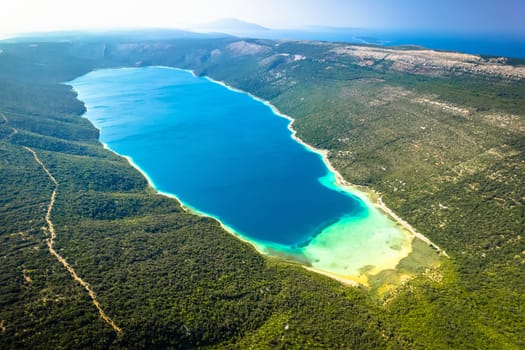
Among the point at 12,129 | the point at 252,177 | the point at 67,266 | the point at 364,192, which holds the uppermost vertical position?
the point at 12,129

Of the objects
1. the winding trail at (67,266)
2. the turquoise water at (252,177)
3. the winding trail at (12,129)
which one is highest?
the winding trail at (12,129)

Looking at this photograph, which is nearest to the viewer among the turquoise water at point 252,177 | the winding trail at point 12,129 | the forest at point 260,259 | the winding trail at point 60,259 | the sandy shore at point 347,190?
the winding trail at point 60,259

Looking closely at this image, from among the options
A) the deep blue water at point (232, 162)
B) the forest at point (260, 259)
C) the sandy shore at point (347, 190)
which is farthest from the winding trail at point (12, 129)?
the deep blue water at point (232, 162)

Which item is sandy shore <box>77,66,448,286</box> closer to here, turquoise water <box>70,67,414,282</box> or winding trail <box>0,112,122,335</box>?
turquoise water <box>70,67,414,282</box>

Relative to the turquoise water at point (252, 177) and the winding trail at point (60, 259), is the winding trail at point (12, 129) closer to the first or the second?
the winding trail at point (60, 259)

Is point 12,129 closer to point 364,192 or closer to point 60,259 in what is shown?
point 60,259

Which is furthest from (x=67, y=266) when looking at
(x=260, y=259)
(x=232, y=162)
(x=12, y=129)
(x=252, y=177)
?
(x=12, y=129)
